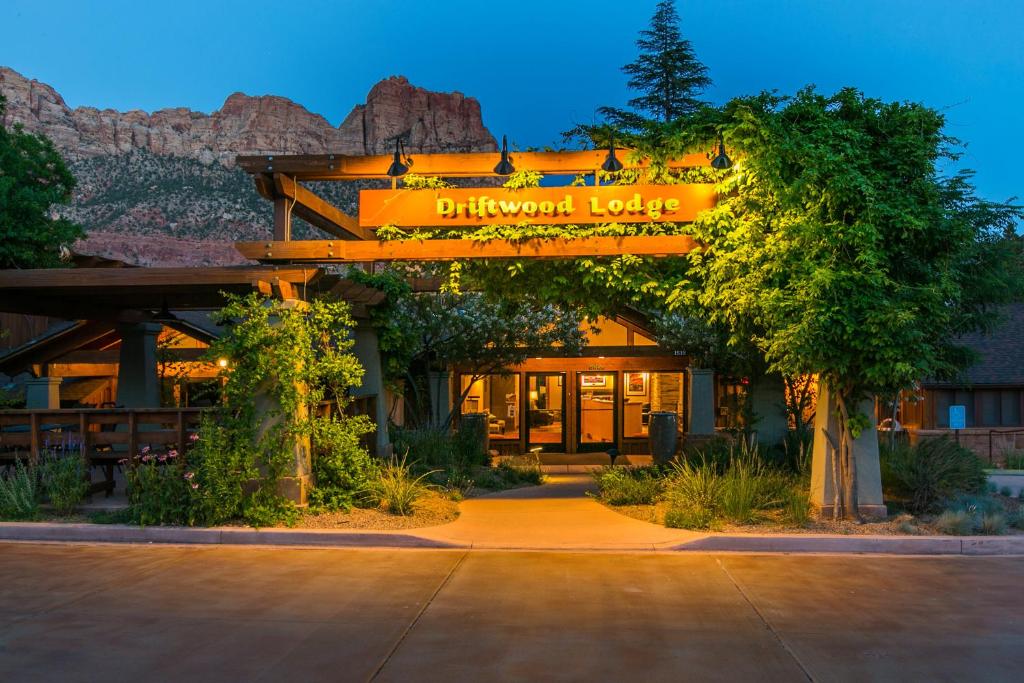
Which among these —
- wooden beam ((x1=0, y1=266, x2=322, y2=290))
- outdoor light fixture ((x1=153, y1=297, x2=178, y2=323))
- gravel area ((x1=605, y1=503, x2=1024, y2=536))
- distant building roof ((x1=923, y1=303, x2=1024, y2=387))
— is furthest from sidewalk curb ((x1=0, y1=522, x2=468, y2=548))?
distant building roof ((x1=923, y1=303, x2=1024, y2=387))

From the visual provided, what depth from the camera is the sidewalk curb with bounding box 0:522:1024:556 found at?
10.1m

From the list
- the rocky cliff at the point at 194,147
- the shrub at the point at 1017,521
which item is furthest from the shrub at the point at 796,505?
the rocky cliff at the point at 194,147

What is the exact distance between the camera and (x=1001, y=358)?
26328 millimetres

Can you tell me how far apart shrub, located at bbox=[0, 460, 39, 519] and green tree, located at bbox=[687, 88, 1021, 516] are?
30.2 feet

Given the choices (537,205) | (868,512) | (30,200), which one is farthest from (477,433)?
(30,200)

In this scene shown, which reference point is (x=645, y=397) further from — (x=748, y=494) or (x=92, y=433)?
(x=92, y=433)

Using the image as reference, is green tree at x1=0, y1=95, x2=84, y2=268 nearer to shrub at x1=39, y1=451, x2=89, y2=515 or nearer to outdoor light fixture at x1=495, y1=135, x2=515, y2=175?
shrub at x1=39, y1=451, x2=89, y2=515

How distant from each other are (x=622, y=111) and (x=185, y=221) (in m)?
29.1

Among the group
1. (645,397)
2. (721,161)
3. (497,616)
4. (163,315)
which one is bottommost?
(497,616)

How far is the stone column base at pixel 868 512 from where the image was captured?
36.1 ft

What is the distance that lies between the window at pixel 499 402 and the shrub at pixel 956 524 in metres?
14.7

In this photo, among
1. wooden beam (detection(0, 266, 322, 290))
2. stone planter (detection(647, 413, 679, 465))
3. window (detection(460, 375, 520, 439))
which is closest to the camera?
wooden beam (detection(0, 266, 322, 290))

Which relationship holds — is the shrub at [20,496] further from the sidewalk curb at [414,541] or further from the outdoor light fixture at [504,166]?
the outdoor light fixture at [504,166]

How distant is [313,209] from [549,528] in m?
5.49
